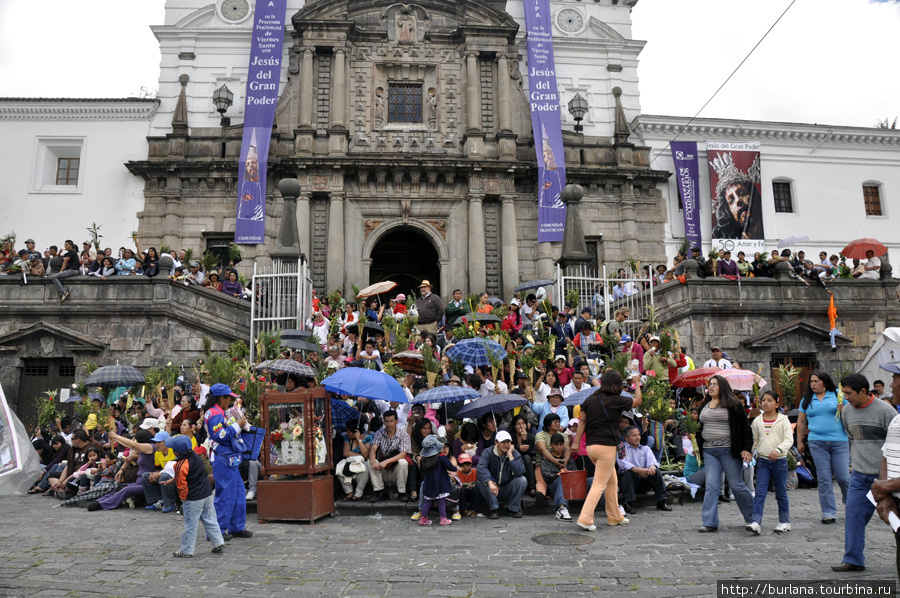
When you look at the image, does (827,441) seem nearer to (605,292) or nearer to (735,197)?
(605,292)

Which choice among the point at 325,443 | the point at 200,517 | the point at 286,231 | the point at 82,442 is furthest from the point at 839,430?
the point at 286,231

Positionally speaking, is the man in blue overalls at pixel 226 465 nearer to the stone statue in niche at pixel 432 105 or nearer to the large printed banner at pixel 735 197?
the stone statue in niche at pixel 432 105

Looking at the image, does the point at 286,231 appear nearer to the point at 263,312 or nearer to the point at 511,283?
the point at 263,312

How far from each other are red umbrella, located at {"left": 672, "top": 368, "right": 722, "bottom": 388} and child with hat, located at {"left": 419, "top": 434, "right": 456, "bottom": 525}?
5667mm

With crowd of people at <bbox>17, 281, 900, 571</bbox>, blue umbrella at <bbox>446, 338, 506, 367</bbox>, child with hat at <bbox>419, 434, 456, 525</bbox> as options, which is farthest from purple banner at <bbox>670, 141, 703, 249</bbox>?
child with hat at <bbox>419, 434, 456, 525</bbox>

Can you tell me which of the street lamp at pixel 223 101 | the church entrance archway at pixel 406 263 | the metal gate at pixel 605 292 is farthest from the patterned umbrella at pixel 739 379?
the street lamp at pixel 223 101

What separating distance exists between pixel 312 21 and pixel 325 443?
1855cm

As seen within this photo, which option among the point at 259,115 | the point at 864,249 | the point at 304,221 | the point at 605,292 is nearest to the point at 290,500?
the point at 605,292

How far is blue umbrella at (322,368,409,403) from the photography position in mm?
9305

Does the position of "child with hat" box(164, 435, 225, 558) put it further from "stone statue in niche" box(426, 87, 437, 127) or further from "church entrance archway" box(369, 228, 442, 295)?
"church entrance archway" box(369, 228, 442, 295)

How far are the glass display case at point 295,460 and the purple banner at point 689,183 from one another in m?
Answer: 17.9

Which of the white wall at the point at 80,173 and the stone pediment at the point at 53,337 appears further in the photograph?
the white wall at the point at 80,173

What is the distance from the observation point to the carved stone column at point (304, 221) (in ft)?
72.4

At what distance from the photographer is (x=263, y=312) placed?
1638 cm
